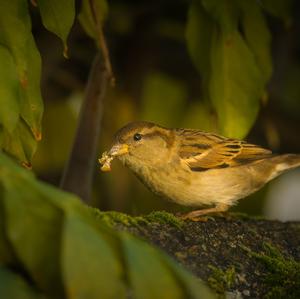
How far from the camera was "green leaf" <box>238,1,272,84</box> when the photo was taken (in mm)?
4176

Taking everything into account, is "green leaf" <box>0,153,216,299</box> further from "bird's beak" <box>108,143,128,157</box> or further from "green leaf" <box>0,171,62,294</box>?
"bird's beak" <box>108,143,128,157</box>

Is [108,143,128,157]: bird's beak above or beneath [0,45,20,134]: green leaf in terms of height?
beneath

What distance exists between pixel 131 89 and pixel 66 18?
296cm

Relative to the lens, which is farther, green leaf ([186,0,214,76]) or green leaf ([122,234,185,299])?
green leaf ([186,0,214,76])

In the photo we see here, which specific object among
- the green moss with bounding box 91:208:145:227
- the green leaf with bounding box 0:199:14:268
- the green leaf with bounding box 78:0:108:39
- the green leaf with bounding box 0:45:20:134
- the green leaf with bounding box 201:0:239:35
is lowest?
the green moss with bounding box 91:208:145:227

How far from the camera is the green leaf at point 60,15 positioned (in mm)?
3287

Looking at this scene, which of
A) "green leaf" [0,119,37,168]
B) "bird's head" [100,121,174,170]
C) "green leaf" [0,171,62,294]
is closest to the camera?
"green leaf" [0,171,62,294]

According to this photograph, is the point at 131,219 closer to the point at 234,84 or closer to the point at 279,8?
the point at 234,84

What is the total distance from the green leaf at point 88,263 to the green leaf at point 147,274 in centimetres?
5

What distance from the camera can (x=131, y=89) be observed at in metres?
6.24

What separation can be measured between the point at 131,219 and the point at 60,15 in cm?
81

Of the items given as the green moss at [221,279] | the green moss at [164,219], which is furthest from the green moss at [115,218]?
the green moss at [221,279]

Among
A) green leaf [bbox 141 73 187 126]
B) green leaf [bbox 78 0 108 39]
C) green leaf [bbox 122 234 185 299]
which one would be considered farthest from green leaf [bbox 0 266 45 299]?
green leaf [bbox 141 73 187 126]

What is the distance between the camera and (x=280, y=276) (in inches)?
124
